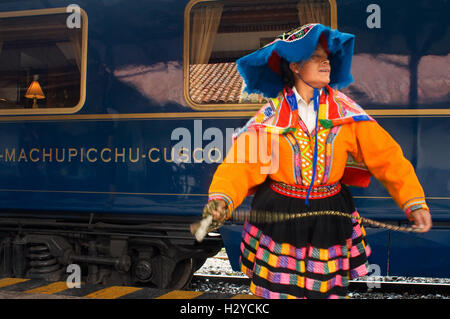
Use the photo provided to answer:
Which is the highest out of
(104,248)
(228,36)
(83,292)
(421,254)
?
(228,36)

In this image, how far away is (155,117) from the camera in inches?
120

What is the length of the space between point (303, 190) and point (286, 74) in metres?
0.59

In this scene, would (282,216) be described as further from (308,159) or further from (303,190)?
(308,159)

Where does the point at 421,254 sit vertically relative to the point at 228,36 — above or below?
below

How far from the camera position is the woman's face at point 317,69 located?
1.71 m

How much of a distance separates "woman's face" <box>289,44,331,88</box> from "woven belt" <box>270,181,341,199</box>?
0.46 metres

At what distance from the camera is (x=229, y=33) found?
10.1 ft

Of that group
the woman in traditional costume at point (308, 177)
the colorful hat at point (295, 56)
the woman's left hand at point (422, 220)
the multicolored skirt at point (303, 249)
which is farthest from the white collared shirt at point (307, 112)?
the woman's left hand at point (422, 220)

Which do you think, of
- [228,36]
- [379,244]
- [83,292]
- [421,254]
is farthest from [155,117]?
[421,254]

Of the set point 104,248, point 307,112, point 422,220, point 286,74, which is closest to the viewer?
point 422,220

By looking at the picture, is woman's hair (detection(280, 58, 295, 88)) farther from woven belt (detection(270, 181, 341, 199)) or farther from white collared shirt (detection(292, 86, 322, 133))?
woven belt (detection(270, 181, 341, 199))

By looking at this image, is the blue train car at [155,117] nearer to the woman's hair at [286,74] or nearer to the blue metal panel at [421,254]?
the blue metal panel at [421,254]

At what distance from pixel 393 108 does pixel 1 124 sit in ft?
10.7
